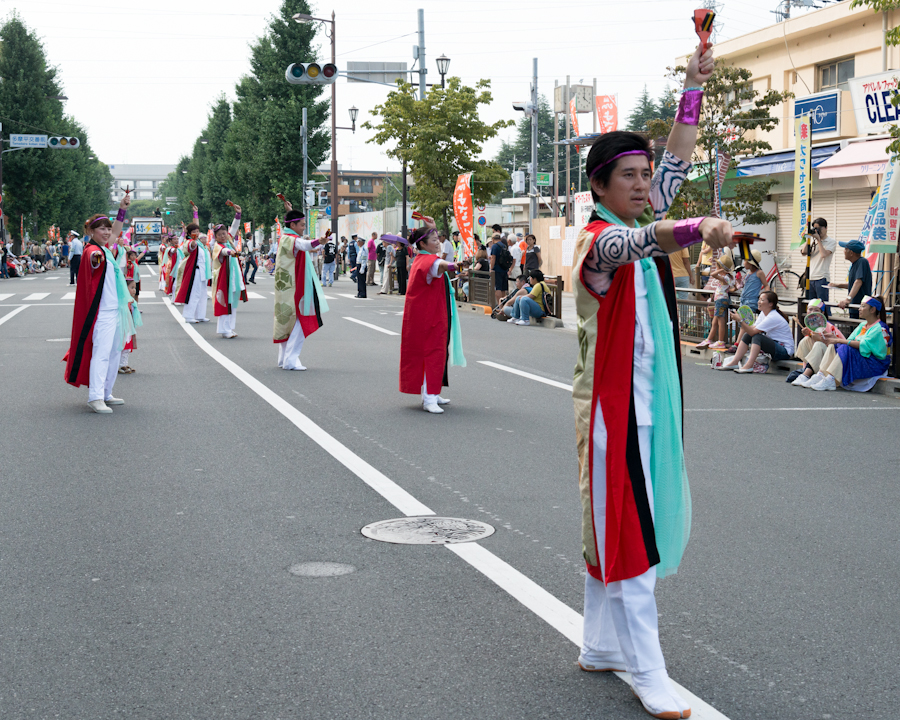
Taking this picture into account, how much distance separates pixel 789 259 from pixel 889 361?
1606 centimetres

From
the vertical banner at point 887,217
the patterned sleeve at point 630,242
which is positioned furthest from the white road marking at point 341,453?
the vertical banner at point 887,217

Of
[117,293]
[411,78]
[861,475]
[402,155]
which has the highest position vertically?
[411,78]

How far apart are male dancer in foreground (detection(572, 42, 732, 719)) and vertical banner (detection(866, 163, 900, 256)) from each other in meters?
9.88

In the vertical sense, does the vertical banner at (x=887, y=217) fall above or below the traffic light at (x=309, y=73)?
below

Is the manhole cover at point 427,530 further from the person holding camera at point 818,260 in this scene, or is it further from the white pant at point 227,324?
the white pant at point 227,324

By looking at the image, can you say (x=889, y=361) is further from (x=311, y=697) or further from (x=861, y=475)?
(x=311, y=697)

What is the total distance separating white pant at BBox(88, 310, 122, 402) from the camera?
9445 millimetres

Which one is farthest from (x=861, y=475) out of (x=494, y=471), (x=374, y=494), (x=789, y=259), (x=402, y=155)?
(x=402, y=155)

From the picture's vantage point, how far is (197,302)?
65.6ft

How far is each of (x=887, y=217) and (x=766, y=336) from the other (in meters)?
1.94

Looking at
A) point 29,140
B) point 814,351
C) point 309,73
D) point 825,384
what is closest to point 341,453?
point 825,384

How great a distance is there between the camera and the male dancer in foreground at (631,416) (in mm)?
3234

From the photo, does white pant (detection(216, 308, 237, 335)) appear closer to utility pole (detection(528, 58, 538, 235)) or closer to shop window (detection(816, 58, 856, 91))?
shop window (detection(816, 58, 856, 91))

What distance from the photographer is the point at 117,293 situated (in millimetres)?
9578
